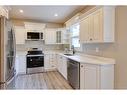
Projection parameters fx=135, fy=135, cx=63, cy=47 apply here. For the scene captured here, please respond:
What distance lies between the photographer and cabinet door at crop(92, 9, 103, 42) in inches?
120

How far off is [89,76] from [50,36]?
12.5 feet

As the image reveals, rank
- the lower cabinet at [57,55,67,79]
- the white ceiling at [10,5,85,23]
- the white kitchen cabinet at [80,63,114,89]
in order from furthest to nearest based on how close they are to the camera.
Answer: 1. the lower cabinet at [57,55,67,79]
2. the white ceiling at [10,5,85,23]
3. the white kitchen cabinet at [80,63,114,89]

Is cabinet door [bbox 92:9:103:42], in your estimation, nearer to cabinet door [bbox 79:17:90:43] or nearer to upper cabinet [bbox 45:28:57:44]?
cabinet door [bbox 79:17:90:43]

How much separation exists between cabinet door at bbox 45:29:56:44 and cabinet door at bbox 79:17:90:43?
2.61 m

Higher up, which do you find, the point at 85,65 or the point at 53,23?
the point at 53,23

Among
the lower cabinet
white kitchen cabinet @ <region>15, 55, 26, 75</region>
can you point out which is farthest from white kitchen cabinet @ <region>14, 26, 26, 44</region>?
the lower cabinet

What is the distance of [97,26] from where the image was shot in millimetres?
3215

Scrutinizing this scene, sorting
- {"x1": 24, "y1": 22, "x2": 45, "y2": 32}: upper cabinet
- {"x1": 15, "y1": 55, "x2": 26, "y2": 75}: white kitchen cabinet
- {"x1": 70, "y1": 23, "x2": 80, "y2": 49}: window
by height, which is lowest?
{"x1": 15, "y1": 55, "x2": 26, "y2": 75}: white kitchen cabinet

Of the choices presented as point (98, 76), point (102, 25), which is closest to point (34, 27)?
point (102, 25)

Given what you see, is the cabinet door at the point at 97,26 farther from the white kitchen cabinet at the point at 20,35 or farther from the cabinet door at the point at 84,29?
the white kitchen cabinet at the point at 20,35
